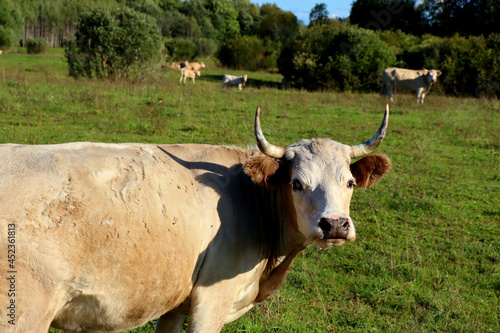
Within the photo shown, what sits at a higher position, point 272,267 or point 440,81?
point 440,81

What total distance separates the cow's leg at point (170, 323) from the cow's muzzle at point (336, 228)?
1.58 meters

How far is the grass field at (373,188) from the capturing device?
5.14 m

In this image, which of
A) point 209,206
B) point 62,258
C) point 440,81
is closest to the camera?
point 62,258

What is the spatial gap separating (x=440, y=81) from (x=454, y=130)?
45.0ft

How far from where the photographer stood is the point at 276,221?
13.9 feet

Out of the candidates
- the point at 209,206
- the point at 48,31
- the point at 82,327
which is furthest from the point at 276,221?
the point at 48,31

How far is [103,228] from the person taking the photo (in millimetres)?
2992

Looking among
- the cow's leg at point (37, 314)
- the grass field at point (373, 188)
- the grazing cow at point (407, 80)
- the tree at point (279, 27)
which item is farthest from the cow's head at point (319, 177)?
the tree at point (279, 27)

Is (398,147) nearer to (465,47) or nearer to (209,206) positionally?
(209,206)

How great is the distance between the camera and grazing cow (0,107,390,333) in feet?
9.11

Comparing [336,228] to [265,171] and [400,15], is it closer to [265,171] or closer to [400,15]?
[265,171]

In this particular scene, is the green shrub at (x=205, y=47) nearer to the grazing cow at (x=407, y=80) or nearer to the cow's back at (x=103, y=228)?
the grazing cow at (x=407, y=80)

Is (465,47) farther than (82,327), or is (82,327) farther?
(465,47)

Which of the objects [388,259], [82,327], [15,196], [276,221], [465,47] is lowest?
[388,259]
